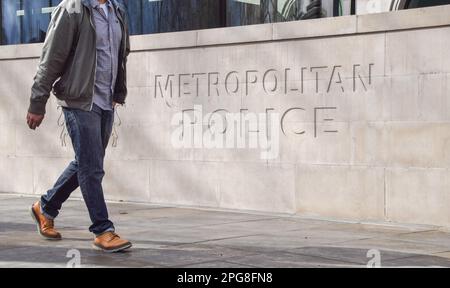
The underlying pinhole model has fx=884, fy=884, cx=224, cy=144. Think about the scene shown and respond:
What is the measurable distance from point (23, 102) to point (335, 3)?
4190 millimetres

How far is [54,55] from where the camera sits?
20.3 ft

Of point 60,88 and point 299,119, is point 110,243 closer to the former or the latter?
Answer: point 60,88

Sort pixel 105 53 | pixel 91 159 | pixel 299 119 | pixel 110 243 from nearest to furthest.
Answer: pixel 110 243 → pixel 91 159 → pixel 105 53 → pixel 299 119

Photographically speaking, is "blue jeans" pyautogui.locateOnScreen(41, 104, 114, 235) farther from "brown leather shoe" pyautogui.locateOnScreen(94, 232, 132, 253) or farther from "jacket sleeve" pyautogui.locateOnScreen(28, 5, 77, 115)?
"jacket sleeve" pyautogui.locateOnScreen(28, 5, 77, 115)

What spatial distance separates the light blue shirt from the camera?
6.29 meters

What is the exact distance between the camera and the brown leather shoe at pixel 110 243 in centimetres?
608

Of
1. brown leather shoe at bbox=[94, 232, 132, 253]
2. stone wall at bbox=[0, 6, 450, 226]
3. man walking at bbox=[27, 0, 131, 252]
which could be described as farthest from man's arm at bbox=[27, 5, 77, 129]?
stone wall at bbox=[0, 6, 450, 226]

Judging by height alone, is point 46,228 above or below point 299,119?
below

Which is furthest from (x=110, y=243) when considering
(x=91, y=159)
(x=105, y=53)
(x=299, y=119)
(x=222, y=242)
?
(x=299, y=119)

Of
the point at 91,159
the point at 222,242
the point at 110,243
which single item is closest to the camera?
the point at 110,243

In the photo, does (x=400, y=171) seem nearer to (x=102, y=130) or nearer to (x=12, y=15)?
(x=102, y=130)

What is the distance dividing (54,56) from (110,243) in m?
1.36

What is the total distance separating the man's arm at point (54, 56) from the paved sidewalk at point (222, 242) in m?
1.06
